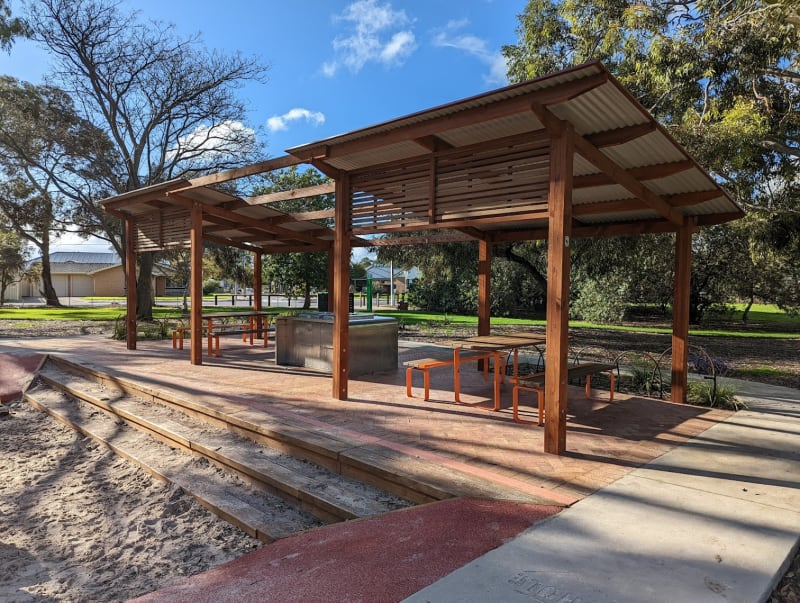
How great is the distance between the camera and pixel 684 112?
1171 cm

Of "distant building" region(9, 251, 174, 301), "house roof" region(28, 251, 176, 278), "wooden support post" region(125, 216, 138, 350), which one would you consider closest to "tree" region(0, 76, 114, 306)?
"wooden support post" region(125, 216, 138, 350)

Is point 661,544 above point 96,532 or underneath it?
above

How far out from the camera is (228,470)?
4.82 metres

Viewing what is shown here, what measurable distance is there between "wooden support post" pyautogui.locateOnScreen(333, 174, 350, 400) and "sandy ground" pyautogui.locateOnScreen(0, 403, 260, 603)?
2383mm

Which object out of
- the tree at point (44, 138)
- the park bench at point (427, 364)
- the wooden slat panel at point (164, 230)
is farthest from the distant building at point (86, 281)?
the park bench at point (427, 364)

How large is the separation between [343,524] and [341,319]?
131 inches

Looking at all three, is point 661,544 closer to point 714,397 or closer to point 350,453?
point 350,453

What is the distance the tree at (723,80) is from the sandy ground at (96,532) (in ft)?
33.8

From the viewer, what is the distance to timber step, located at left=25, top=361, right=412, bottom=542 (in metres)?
3.79

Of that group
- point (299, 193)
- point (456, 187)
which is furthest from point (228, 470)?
point (299, 193)

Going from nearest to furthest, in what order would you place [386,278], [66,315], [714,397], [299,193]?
[714,397] → [299,193] → [66,315] → [386,278]

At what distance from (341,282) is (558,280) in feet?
9.99

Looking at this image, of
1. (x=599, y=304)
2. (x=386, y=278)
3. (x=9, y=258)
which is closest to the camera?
(x=599, y=304)

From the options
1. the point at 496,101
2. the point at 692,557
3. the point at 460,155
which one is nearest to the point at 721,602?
the point at 692,557
